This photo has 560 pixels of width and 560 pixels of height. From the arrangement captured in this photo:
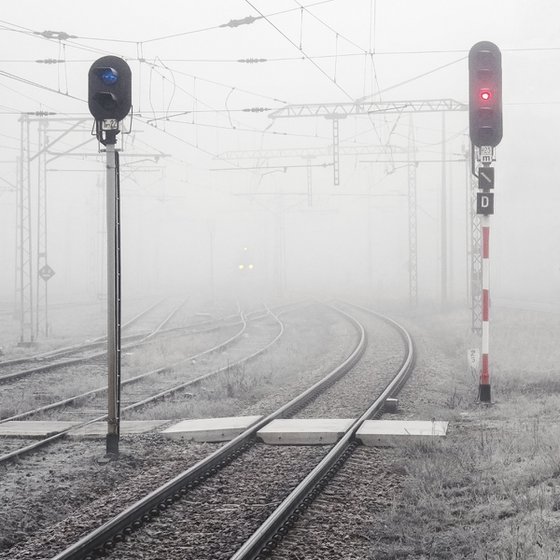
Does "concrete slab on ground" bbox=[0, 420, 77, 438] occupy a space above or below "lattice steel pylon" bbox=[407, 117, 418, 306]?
below

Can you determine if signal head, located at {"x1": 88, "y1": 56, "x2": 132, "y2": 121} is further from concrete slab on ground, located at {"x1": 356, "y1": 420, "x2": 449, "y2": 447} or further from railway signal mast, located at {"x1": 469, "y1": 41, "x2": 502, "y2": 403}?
railway signal mast, located at {"x1": 469, "y1": 41, "x2": 502, "y2": 403}

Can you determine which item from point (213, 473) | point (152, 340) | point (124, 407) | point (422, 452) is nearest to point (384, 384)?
point (124, 407)

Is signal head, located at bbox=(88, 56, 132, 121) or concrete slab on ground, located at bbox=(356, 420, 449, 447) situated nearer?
signal head, located at bbox=(88, 56, 132, 121)

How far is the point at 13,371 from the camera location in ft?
61.7

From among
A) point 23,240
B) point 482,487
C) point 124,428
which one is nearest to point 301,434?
point 124,428

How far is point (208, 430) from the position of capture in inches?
422

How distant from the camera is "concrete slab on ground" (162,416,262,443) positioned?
10688mm

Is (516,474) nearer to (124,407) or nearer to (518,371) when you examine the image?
(124,407)

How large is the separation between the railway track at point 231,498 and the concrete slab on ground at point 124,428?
1.57 m

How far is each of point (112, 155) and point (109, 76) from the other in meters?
0.87

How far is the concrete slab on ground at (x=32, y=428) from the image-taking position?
1091 centimetres

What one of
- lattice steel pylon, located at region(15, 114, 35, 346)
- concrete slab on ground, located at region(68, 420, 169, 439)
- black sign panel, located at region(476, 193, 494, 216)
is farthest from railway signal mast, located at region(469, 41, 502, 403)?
lattice steel pylon, located at region(15, 114, 35, 346)

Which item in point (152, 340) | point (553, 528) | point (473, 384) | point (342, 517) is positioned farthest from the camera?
point (152, 340)

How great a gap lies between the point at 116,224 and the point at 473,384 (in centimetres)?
837
